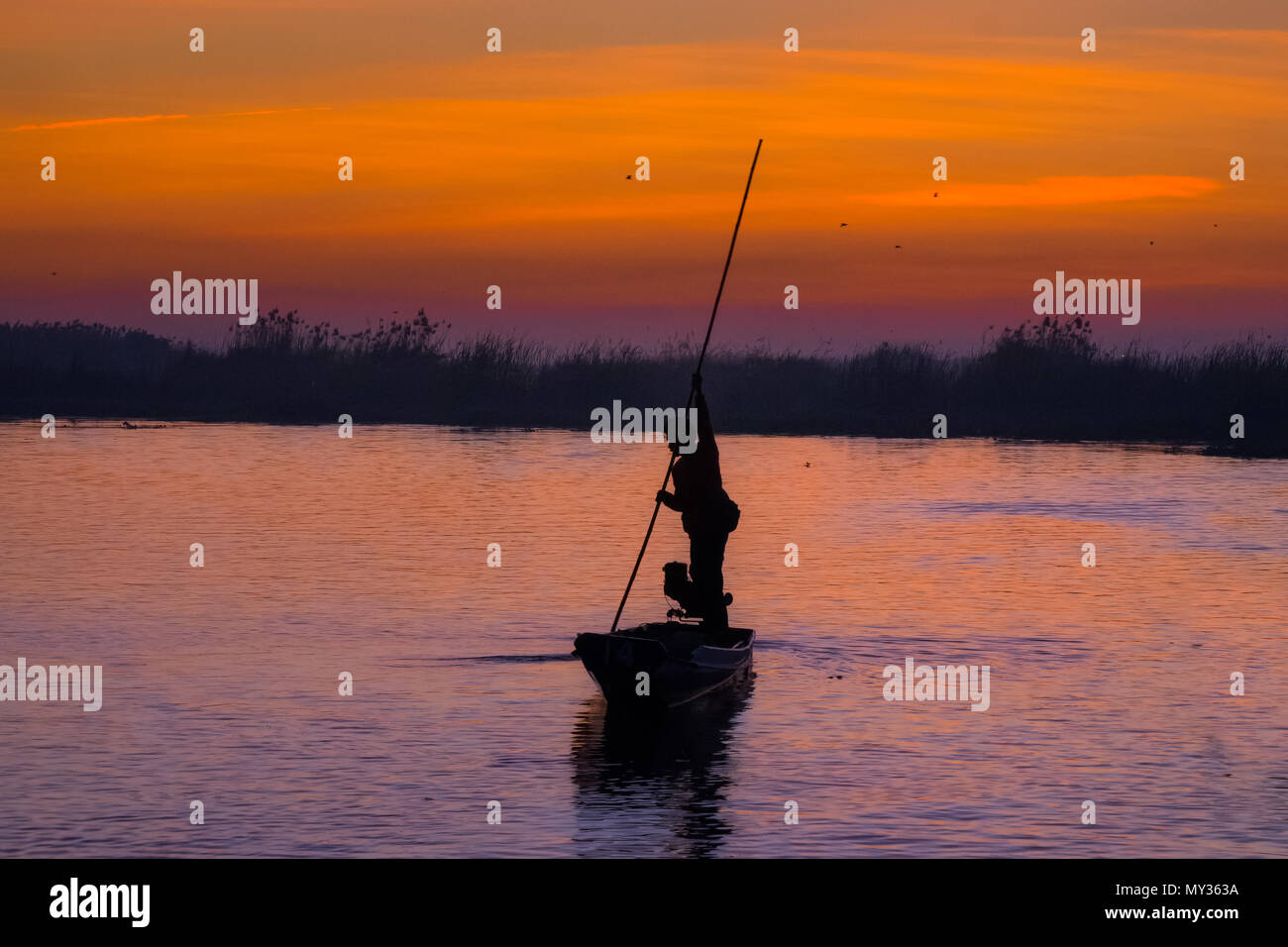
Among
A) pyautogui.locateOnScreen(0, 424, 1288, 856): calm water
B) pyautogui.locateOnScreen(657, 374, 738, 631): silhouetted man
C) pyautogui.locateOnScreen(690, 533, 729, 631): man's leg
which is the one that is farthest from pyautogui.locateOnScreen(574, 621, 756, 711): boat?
pyautogui.locateOnScreen(657, 374, 738, 631): silhouetted man

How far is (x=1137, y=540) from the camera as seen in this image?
112ft

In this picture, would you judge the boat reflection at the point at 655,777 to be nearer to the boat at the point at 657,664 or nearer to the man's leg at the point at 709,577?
the boat at the point at 657,664

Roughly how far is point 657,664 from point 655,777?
5.14 ft

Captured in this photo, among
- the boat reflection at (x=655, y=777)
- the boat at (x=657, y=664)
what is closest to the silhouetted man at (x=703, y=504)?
the boat at (x=657, y=664)

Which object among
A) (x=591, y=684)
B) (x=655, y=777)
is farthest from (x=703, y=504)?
(x=655, y=777)

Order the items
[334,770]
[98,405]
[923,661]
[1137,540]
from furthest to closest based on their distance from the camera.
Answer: [98,405], [1137,540], [923,661], [334,770]

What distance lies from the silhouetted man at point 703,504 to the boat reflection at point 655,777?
126cm

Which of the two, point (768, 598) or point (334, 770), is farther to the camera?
point (768, 598)

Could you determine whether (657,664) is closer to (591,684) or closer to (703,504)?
(703,504)

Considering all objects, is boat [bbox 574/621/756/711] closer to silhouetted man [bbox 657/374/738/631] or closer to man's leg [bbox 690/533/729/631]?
man's leg [bbox 690/533/729/631]

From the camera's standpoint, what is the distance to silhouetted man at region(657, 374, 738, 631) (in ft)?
53.8
